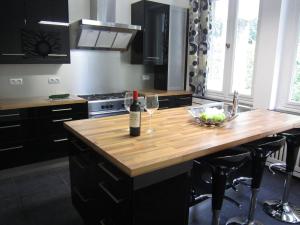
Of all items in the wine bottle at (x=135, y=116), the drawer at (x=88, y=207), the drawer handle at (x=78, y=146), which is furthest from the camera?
the drawer handle at (x=78, y=146)

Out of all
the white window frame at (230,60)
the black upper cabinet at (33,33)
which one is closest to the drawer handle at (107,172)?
the black upper cabinet at (33,33)

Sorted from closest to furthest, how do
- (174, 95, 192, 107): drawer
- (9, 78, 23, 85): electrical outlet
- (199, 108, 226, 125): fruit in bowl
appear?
(199, 108, 226, 125): fruit in bowl < (9, 78, 23, 85): electrical outlet < (174, 95, 192, 107): drawer

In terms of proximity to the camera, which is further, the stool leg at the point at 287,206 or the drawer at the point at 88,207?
the stool leg at the point at 287,206

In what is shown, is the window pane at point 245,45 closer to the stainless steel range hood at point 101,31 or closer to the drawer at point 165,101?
the drawer at point 165,101

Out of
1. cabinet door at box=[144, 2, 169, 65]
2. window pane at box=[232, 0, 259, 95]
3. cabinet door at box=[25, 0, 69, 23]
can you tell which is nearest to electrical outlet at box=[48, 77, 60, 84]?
cabinet door at box=[25, 0, 69, 23]

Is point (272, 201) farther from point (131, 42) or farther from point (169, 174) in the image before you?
point (131, 42)

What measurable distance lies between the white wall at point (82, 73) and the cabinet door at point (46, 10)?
37cm

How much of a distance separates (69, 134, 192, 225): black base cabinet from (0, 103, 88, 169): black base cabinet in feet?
4.59

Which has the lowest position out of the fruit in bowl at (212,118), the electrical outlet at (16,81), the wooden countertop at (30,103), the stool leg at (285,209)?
the stool leg at (285,209)

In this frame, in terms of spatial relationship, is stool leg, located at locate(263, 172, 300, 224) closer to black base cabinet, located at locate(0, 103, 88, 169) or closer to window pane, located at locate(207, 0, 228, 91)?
window pane, located at locate(207, 0, 228, 91)

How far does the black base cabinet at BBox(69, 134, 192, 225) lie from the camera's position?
128 cm

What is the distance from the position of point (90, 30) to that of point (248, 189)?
8.93 feet

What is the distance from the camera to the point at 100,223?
1.61 metres

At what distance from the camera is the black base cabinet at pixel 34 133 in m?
2.75
